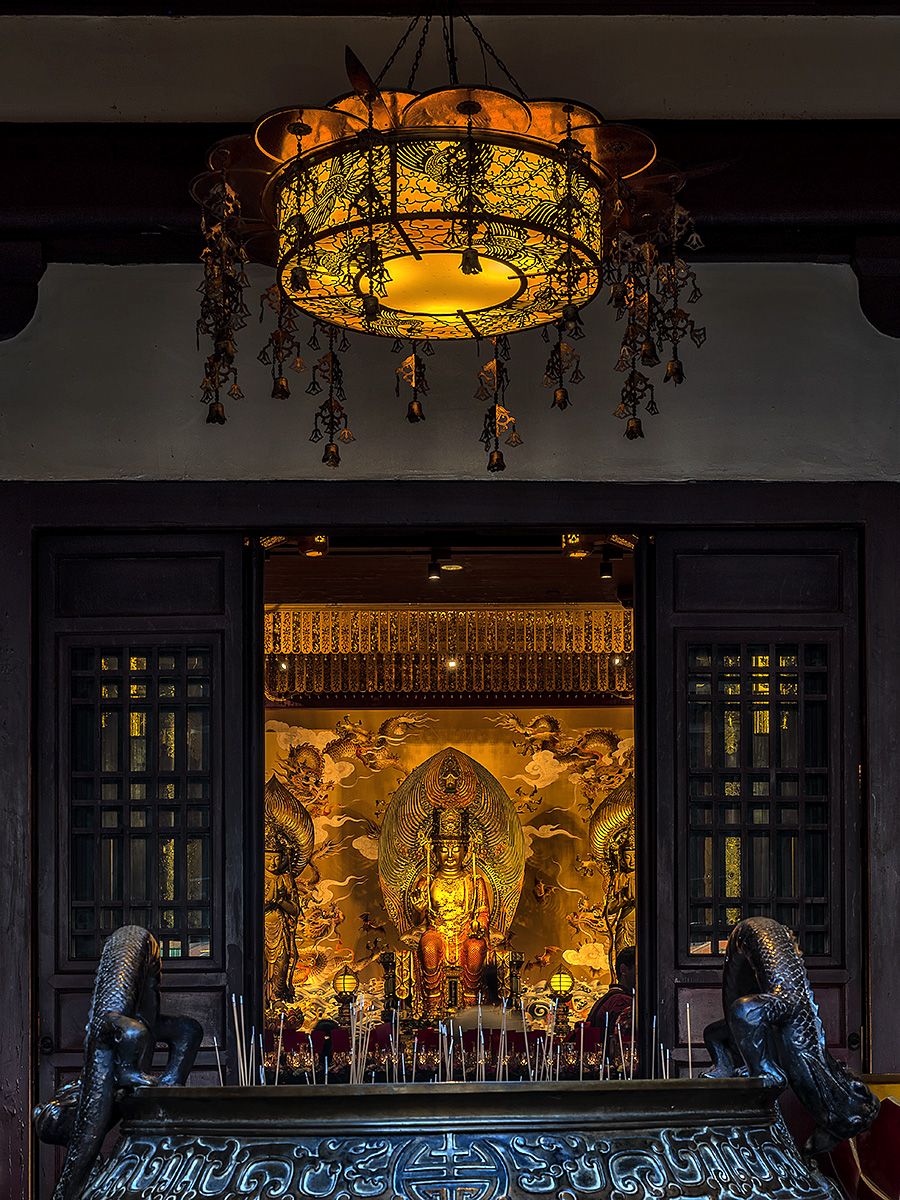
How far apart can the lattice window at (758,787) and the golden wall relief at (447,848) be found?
2.29 metres

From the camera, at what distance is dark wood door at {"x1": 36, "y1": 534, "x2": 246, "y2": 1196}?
10.1ft

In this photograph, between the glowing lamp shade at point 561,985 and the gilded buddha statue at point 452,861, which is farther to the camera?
the gilded buddha statue at point 452,861

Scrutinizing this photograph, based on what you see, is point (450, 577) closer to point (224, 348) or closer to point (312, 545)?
point (312, 545)

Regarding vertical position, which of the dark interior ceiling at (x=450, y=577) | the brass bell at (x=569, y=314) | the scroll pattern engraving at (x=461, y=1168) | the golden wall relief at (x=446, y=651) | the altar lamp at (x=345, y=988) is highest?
the brass bell at (x=569, y=314)

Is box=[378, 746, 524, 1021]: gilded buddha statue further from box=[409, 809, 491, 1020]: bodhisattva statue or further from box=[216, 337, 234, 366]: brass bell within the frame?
box=[216, 337, 234, 366]: brass bell

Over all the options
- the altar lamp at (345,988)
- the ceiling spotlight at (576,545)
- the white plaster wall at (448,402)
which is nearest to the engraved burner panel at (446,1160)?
the white plaster wall at (448,402)

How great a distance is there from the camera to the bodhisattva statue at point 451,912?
Result: 17.2ft

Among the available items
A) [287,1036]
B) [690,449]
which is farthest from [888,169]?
[287,1036]

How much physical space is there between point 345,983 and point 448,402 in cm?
310

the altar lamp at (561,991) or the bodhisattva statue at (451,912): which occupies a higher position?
the bodhisattva statue at (451,912)

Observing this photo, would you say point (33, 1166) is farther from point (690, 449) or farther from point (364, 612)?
point (364, 612)

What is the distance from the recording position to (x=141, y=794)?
3131 mm

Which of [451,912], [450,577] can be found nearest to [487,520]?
[450,577]
